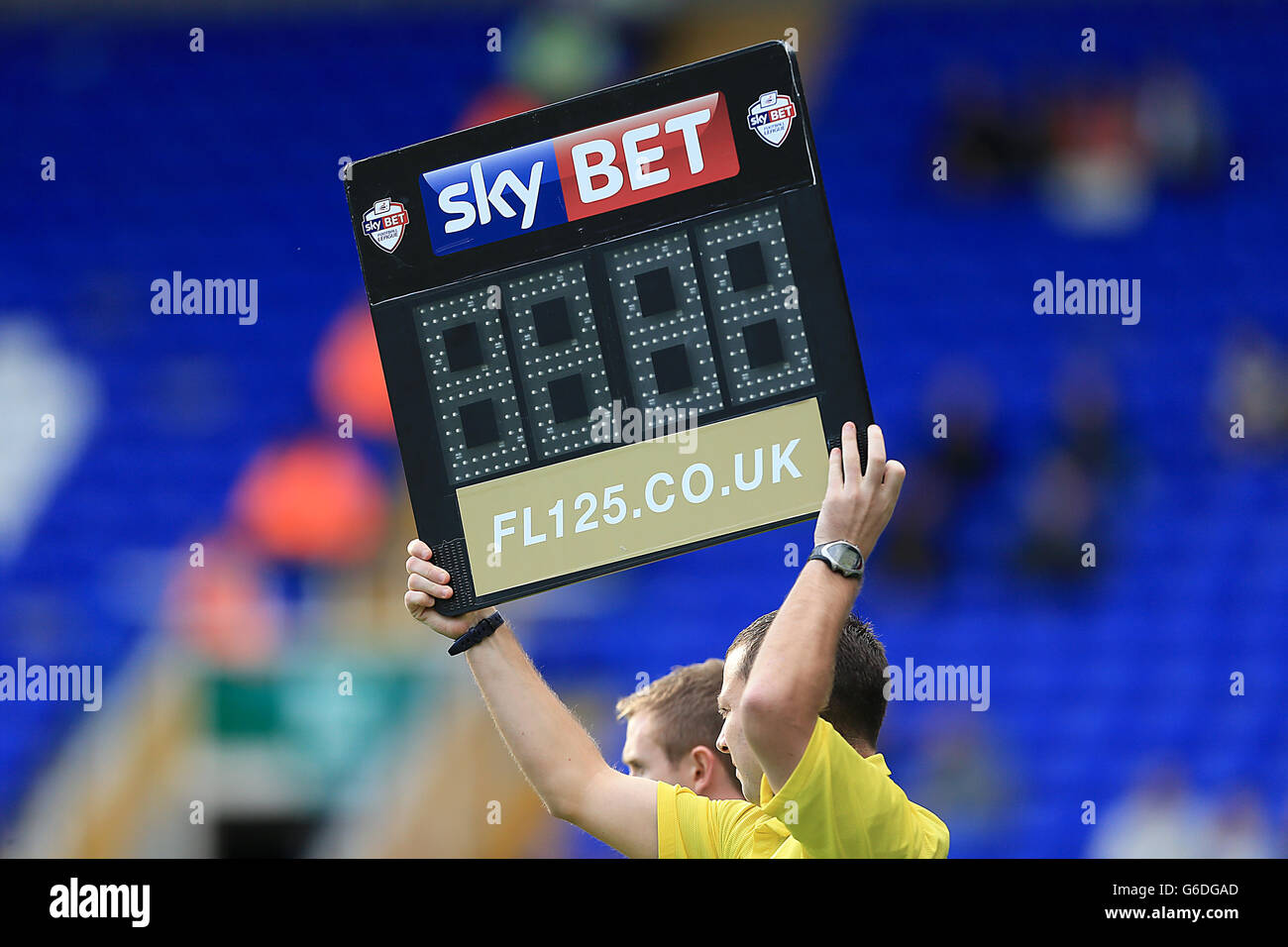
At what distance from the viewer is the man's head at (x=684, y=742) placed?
9.26 ft

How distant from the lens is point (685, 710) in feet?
9.37

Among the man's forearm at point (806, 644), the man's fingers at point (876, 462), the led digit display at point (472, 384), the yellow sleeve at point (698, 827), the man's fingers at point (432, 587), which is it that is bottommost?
the yellow sleeve at point (698, 827)

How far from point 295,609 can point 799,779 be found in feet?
11.1

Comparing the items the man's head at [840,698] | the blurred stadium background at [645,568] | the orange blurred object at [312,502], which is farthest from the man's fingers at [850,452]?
the orange blurred object at [312,502]

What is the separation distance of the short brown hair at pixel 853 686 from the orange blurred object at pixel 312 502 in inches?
123

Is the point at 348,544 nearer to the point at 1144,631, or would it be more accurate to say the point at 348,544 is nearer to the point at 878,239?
the point at 878,239

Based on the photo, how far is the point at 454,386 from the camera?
94.3 inches

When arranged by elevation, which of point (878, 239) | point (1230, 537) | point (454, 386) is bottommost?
point (1230, 537)

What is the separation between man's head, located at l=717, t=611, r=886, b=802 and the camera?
2.26m

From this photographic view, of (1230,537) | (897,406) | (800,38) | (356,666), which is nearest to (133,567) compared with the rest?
(356,666)

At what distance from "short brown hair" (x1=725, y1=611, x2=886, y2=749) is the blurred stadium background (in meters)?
2.51

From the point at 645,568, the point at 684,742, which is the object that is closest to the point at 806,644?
the point at 684,742

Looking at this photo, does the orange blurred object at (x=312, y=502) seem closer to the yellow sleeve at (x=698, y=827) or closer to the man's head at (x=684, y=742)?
the man's head at (x=684, y=742)

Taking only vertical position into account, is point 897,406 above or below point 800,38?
below
